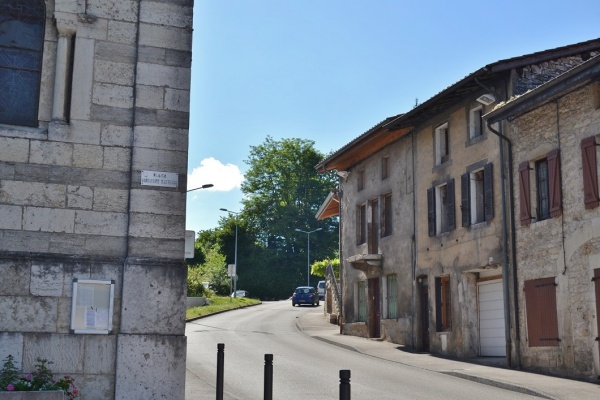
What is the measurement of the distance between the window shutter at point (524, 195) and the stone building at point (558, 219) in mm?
24

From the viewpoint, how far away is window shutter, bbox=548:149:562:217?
61.4ft

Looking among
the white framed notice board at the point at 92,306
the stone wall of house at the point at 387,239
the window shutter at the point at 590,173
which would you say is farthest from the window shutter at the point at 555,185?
the white framed notice board at the point at 92,306

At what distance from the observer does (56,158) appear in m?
10.0

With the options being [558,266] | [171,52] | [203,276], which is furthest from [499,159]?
[203,276]

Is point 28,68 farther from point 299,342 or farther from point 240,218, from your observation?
point 240,218

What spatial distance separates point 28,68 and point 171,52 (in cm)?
177

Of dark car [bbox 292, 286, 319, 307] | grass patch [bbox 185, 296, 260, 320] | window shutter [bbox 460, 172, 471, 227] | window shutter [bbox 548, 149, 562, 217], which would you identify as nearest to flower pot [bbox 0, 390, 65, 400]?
window shutter [bbox 548, 149, 562, 217]

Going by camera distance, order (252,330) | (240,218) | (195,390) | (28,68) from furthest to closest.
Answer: (240,218) → (252,330) → (195,390) → (28,68)

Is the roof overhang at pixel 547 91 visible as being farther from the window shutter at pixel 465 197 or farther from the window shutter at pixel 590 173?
the window shutter at pixel 465 197

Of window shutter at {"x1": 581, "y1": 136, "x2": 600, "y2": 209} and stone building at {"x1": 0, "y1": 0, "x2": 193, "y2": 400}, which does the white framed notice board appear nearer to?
stone building at {"x1": 0, "y1": 0, "x2": 193, "y2": 400}

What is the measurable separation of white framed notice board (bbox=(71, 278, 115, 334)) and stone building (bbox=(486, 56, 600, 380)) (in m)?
11.0

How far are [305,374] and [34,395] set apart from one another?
373 inches

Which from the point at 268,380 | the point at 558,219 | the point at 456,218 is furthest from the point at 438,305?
the point at 268,380

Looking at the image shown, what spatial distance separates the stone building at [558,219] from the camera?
1750 cm
